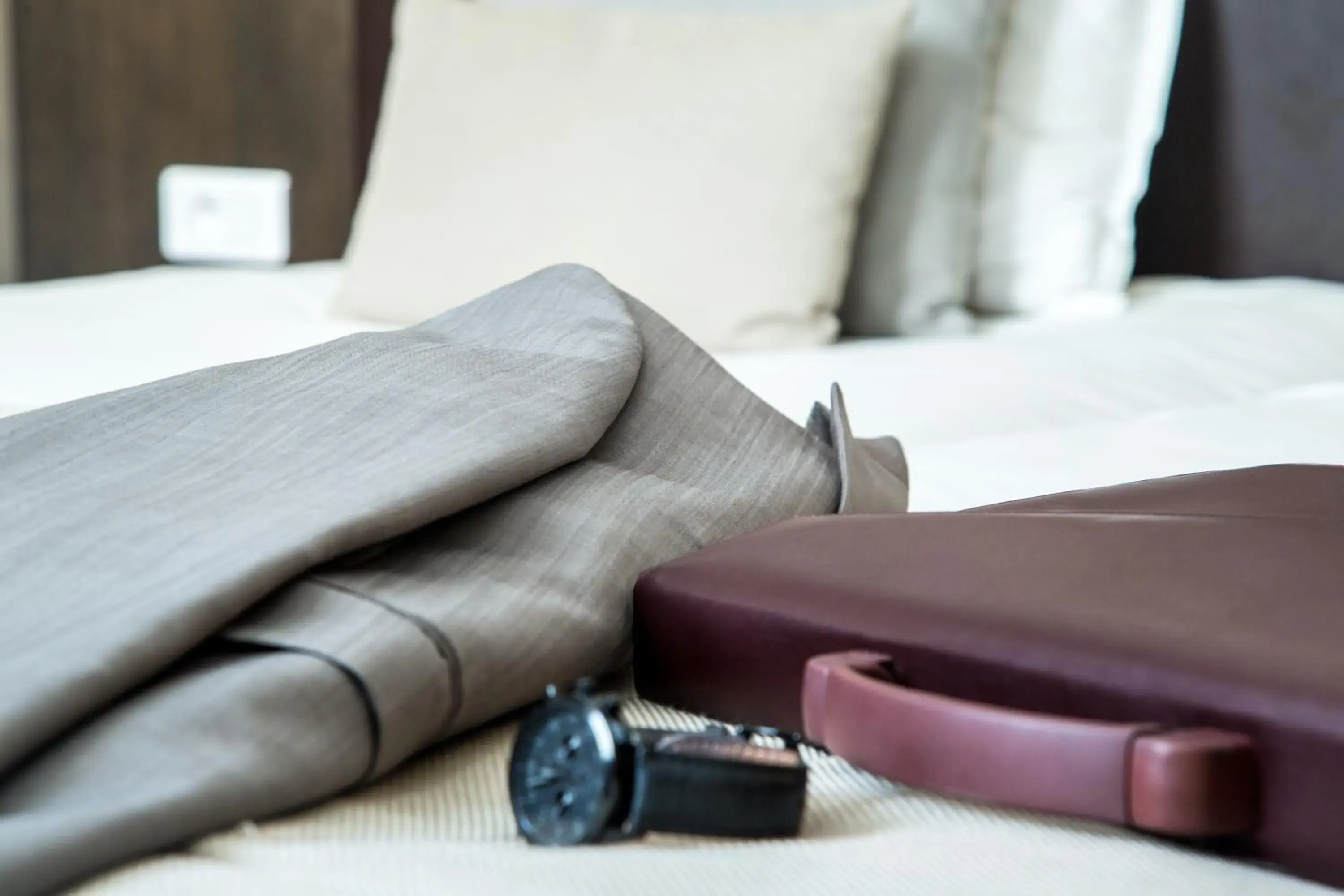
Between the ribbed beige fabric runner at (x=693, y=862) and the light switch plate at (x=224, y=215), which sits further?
the light switch plate at (x=224, y=215)

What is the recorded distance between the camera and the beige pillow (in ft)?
5.08

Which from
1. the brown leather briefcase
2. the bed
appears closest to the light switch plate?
the bed

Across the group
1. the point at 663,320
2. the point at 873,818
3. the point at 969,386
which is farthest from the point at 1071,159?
the point at 873,818

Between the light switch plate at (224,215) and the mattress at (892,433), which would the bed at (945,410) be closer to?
the mattress at (892,433)

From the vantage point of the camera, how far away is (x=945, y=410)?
47.5 inches

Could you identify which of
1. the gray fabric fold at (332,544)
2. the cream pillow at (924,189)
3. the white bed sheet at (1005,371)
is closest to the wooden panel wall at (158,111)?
the white bed sheet at (1005,371)

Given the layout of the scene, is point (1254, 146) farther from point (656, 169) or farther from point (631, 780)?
point (631, 780)

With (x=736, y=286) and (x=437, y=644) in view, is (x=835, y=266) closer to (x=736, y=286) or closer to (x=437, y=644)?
(x=736, y=286)

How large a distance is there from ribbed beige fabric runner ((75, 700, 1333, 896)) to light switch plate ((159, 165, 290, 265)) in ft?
7.52

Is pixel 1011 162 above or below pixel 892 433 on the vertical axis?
above

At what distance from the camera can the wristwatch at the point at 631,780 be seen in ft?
1.41

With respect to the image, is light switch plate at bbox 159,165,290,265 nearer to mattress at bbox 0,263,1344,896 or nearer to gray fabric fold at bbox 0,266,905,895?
mattress at bbox 0,263,1344,896

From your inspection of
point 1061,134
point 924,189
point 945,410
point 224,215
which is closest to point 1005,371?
point 945,410

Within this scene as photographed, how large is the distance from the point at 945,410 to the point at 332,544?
0.78 metres
